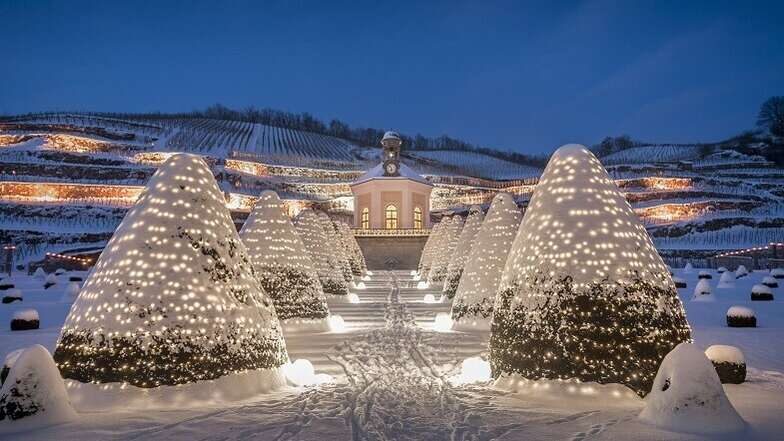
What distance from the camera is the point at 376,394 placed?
6.99 metres

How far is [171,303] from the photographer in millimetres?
6316

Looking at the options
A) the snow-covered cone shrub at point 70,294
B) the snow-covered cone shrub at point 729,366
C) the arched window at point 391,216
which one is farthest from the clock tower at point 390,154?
the snow-covered cone shrub at point 729,366

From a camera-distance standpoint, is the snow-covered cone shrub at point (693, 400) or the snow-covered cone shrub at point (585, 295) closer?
the snow-covered cone shrub at point (693, 400)

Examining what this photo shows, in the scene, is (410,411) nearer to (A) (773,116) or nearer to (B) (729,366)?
(B) (729,366)

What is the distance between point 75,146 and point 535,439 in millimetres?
71281

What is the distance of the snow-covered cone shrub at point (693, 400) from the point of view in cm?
512

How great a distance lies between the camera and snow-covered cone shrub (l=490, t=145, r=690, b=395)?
625 cm

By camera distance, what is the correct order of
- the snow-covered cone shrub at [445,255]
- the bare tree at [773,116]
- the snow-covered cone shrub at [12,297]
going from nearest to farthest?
1. the snow-covered cone shrub at [12,297]
2. the snow-covered cone shrub at [445,255]
3. the bare tree at [773,116]

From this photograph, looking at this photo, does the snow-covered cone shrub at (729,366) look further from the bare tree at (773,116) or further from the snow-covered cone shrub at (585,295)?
the bare tree at (773,116)

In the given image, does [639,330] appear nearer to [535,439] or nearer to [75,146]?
[535,439]

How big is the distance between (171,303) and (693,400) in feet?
A: 16.9

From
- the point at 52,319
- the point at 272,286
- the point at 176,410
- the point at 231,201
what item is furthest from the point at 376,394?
the point at 231,201

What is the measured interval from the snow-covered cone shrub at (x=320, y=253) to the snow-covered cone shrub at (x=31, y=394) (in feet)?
41.9

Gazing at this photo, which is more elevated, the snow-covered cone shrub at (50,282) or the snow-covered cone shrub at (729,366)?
the snow-covered cone shrub at (50,282)
